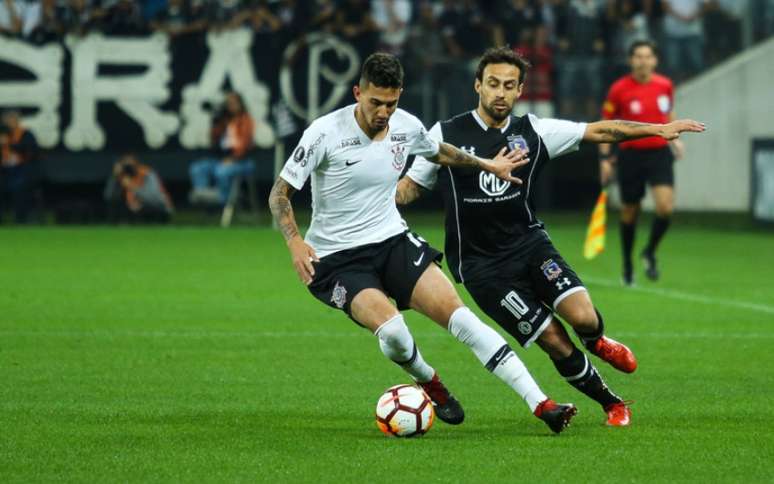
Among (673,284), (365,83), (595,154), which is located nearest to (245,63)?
(595,154)

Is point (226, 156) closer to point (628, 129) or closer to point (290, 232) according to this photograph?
point (628, 129)

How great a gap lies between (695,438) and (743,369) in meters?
2.78

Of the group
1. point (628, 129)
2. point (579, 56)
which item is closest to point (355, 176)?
point (628, 129)

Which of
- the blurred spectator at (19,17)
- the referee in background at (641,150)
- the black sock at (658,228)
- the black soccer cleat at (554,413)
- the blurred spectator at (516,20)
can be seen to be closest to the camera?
the black soccer cleat at (554,413)

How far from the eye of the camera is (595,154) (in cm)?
2708

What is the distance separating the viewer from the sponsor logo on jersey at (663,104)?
15.7m

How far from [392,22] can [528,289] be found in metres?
18.4

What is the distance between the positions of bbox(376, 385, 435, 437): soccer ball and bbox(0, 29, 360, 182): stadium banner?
18.3m

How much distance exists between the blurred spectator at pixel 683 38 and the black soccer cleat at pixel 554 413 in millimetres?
19911

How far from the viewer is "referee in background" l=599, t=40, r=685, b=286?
1561cm

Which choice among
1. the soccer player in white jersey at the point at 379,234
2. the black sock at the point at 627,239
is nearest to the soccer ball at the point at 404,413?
the soccer player in white jersey at the point at 379,234

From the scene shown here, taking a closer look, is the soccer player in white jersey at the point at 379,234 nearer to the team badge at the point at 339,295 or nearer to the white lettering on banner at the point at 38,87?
the team badge at the point at 339,295

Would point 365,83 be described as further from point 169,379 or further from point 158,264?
point 158,264

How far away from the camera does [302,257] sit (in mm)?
7617
